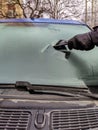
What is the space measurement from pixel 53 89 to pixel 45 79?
0.68ft

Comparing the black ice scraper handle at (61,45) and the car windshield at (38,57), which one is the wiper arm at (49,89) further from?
the black ice scraper handle at (61,45)

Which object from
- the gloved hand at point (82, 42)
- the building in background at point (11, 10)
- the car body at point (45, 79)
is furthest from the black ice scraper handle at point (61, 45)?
the building in background at point (11, 10)

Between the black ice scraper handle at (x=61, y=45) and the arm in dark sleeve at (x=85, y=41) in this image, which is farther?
the black ice scraper handle at (x=61, y=45)

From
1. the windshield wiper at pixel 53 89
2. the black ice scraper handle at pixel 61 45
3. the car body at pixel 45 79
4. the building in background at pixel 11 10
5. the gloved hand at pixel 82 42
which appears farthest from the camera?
the building in background at pixel 11 10

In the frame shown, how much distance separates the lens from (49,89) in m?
3.24

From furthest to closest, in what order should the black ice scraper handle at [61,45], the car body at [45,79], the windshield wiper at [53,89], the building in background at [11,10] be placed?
1. the building in background at [11,10]
2. the black ice scraper handle at [61,45]
3. the windshield wiper at [53,89]
4. the car body at [45,79]

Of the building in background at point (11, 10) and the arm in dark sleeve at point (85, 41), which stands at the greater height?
the arm in dark sleeve at point (85, 41)

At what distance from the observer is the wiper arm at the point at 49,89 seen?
317 cm

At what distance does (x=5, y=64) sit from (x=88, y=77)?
0.70m

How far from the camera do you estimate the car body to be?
9.04 feet

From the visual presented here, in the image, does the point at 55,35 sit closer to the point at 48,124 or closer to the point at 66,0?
the point at 48,124

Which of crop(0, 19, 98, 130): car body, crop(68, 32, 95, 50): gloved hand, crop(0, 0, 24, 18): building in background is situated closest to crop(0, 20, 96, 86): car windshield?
crop(0, 19, 98, 130): car body

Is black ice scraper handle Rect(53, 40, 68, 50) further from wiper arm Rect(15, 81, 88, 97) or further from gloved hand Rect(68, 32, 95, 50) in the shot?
wiper arm Rect(15, 81, 88, 97)

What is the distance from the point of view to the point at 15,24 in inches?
165
